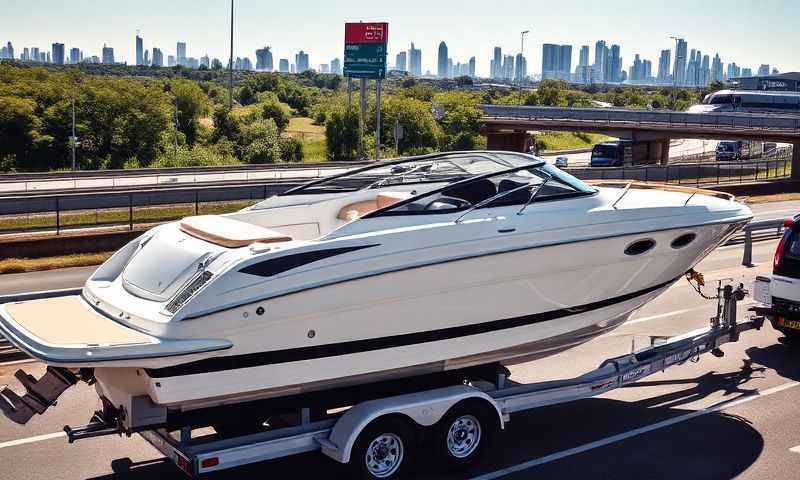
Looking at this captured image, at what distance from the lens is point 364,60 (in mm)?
60125

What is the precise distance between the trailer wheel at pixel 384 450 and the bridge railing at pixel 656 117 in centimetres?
5153

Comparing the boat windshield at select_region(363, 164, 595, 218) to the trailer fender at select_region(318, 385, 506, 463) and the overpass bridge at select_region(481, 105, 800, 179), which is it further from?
the overpass bridge at select_region(481, 105, 800, 179)

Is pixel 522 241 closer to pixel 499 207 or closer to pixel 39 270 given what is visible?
pixel 499 207

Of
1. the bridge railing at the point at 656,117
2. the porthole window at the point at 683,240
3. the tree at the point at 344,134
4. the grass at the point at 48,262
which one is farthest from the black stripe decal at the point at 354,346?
the tree at the point at 344,134

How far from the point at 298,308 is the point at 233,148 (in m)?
67.5

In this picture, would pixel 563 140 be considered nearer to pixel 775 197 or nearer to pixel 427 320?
pixel 775 197

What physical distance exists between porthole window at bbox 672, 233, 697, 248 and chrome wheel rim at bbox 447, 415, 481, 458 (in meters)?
3.02

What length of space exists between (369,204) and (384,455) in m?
3.02

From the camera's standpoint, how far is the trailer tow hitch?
7.66m

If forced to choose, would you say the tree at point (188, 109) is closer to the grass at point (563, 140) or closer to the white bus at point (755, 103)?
the grass at point (563, 140)

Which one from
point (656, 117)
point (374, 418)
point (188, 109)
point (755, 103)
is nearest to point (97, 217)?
point (374, 418)

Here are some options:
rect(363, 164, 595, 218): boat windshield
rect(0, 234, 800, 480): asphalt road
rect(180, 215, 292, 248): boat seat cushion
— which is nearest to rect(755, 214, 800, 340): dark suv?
rect(0, 234, 800, 480): asphalt road

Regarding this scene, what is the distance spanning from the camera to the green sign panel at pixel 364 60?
59.8 metres

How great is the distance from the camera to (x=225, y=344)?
7.46 metres
